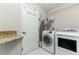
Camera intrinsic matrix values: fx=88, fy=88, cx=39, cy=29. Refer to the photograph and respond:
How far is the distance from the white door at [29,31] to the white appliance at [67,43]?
0.89 meters

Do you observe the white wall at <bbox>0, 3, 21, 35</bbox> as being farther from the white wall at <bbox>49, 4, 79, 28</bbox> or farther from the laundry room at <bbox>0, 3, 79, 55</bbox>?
the white wall at <bbox>49, 4, 79, 28</bbox>

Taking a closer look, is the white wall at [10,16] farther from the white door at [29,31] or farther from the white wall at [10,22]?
the white door at [29,31]

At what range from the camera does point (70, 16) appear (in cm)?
333

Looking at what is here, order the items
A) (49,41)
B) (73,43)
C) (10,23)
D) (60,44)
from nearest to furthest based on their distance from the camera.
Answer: (73,43), (10,23), (60,44), (49,41)

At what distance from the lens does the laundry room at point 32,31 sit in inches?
87.7

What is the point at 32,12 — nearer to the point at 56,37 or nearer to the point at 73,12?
the point at 56,37

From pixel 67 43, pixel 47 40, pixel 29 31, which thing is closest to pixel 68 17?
pixel 47 40

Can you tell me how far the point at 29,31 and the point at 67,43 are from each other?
1265 mm

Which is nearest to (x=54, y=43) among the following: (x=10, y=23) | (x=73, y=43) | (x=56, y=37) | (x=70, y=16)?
(x=56, y=37)

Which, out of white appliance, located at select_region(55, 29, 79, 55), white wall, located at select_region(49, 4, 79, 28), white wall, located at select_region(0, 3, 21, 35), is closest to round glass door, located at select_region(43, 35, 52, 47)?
white appliance, located at select_region(55, 29, 79, 55)

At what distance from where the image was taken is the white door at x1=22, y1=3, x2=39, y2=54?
8.95 feet

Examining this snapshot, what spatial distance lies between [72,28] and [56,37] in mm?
834

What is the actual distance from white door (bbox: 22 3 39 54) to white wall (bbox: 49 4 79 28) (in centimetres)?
108

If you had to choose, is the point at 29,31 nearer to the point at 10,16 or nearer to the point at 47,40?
the point at 47,40
